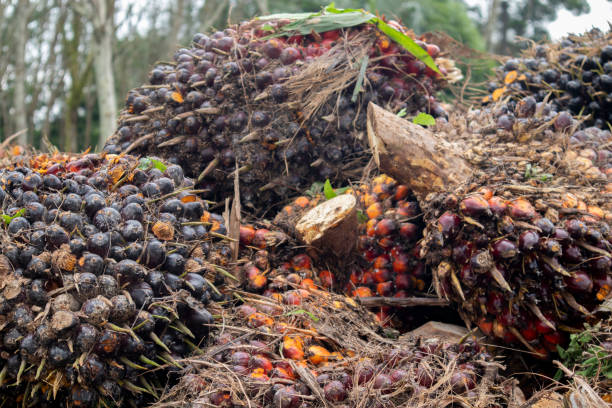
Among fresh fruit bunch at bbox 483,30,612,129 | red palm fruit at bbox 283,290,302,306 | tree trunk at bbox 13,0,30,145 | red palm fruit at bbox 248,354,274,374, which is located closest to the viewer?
red palm fruit at bbox 248,354,274,374

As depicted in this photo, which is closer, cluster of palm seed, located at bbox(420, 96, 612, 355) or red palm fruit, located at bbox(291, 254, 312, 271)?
cluster of palm seed, located at bbox(420, 96, 612, 355)

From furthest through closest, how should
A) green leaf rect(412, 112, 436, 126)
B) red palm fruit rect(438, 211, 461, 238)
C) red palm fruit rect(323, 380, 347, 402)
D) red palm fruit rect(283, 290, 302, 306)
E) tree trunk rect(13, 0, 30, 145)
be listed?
tree trunk rect(13, 0, 30, 145) → green leaf rect(412, 112, 436, 126) → red palm fruit rect(283, 290, 302, 306) → red palm fruit rect(438, 211, 461, 238) → red palm fruit rect(323, 380, 347, 402)

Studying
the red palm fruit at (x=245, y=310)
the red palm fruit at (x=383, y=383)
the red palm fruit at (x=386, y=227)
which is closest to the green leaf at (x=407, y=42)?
the red palm fruit at (x=386, y=227)

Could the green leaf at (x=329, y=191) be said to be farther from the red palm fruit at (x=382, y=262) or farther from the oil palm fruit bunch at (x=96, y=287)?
the oil palm fruit bunch at (x=96, y=287)

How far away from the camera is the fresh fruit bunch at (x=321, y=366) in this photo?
146 centimetres

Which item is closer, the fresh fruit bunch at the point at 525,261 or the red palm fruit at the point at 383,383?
the red palm fruit at the point at 383,383

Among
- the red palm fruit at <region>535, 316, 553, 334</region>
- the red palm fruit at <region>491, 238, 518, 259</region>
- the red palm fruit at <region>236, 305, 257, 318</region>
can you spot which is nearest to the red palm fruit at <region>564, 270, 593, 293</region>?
the red palm fruit at <region>535, 316, 553, 334</region>

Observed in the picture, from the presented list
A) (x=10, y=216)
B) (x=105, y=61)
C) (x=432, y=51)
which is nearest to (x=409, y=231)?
(x=432, y=51)

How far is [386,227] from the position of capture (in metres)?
2.18

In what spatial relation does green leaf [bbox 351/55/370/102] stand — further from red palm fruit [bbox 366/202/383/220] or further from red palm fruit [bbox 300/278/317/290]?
red palm fruit [bbox 300/278/317/290]

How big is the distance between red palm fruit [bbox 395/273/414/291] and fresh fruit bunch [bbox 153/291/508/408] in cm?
33

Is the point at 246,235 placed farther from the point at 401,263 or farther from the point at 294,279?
the point at 401,263

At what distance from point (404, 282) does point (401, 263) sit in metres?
0.08

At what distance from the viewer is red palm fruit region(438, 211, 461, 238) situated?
180 cm
